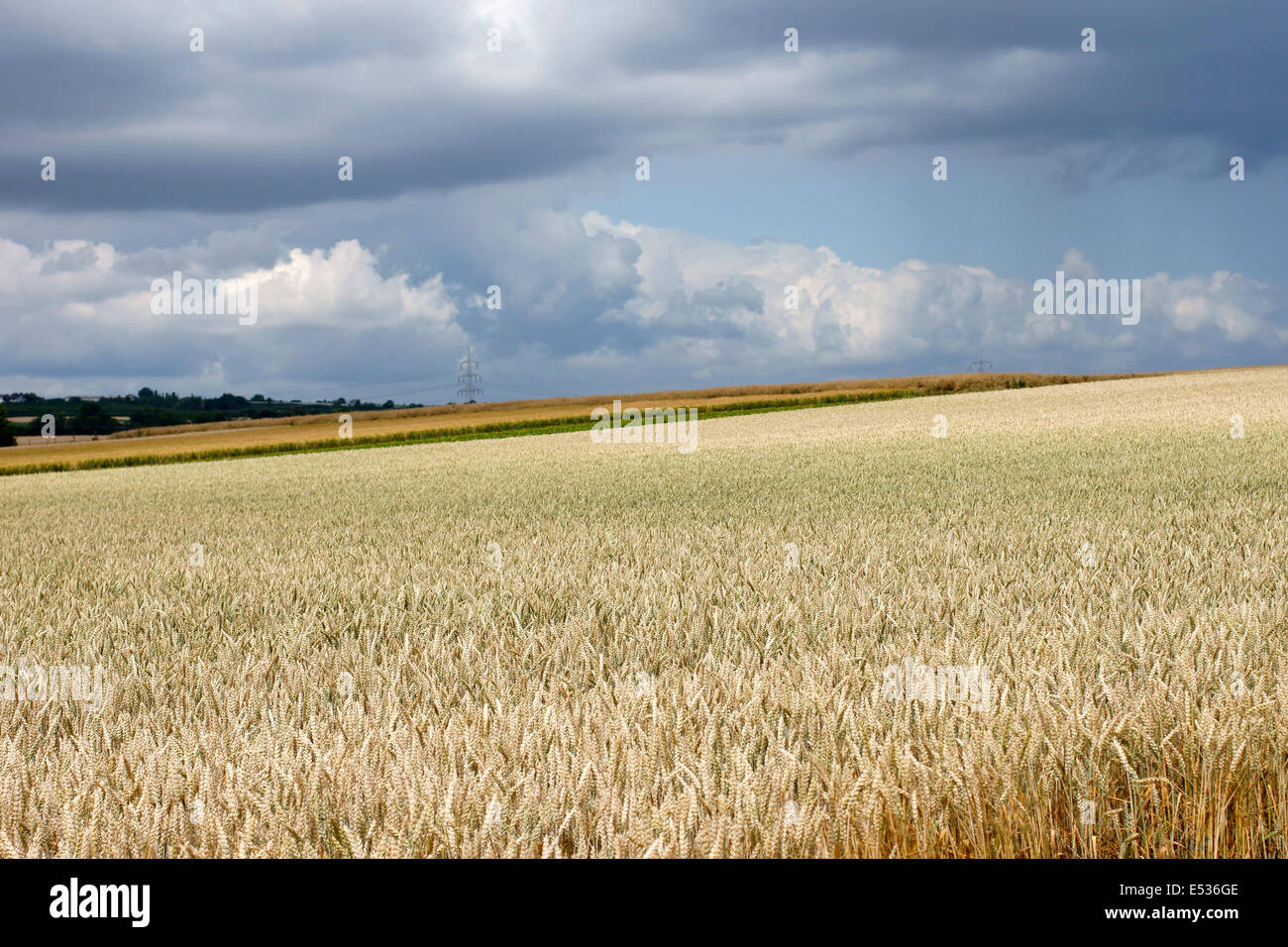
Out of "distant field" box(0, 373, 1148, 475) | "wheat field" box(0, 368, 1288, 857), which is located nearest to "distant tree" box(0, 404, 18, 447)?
"distant field" box(0, 373, 1148, 475)

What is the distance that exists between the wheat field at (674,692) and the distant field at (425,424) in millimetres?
46024

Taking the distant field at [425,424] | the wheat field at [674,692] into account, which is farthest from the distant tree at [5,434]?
the wheat field at [674,692]

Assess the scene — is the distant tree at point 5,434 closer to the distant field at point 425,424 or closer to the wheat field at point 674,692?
the distant field at point 425,424

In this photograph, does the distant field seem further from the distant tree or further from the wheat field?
the wheat field

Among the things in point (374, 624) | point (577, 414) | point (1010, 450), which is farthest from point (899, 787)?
point (577, 414)

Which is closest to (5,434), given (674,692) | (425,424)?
(425,424)

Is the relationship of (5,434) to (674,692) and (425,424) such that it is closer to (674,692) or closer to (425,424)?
(425,424)

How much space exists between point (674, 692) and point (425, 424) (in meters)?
59.9

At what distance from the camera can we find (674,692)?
296cm

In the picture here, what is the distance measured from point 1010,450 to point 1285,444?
437cm

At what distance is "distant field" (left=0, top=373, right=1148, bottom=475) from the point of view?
51719 mm

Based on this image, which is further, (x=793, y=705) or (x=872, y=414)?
(x=872, y=414)
